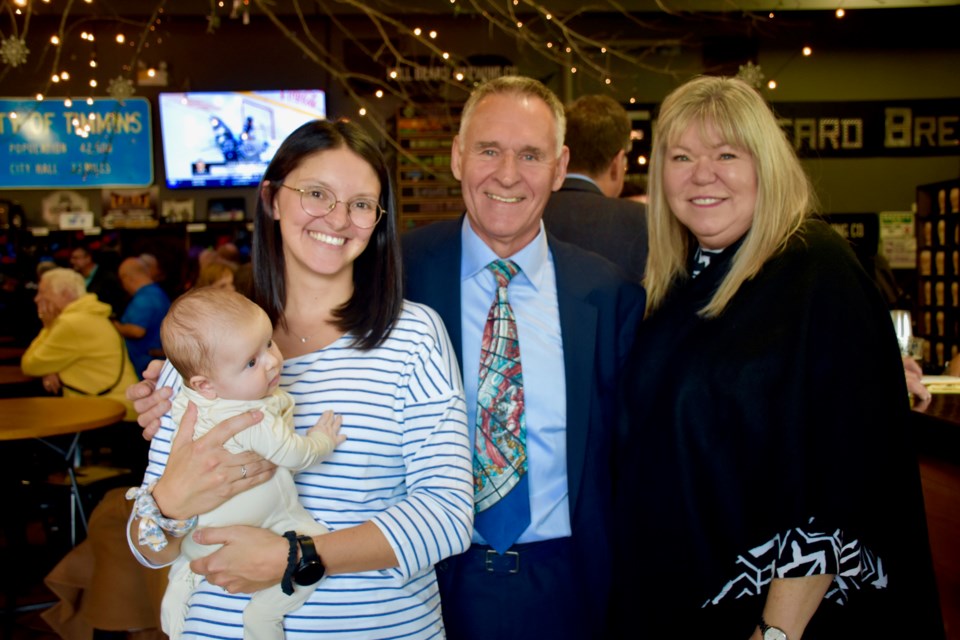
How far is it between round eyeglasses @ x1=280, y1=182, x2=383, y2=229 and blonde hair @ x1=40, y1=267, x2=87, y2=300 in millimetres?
4765

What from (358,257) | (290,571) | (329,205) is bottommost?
(290,571)

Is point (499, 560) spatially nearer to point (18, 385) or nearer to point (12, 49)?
point (12, 49)

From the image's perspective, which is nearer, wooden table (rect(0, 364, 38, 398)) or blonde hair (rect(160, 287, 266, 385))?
blonde hair (rect(160, 287, 266, 385))

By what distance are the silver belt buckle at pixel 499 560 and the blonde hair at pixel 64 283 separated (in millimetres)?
4838

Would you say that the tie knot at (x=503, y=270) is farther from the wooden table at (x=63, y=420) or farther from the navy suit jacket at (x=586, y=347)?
the wooden table at (x=63, y=420)

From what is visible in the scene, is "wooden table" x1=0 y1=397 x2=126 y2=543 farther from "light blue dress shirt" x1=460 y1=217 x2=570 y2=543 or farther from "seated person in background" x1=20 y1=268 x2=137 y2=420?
"light blue dress shirt" x1=460 y1=217 x2=570 y2=543

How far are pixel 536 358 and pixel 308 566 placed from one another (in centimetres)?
90

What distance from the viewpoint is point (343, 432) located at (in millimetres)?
1718

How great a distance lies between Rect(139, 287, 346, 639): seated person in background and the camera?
1.58 metres

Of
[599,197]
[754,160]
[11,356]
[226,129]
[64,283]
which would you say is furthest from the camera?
[226,129]

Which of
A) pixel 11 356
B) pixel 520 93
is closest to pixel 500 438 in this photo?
pixel 520 93

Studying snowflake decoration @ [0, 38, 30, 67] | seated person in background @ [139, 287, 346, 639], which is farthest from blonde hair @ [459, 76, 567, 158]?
snowflake decoration @ [0, 38, 30, 67]

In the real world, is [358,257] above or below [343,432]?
above

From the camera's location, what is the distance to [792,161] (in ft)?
6.75
